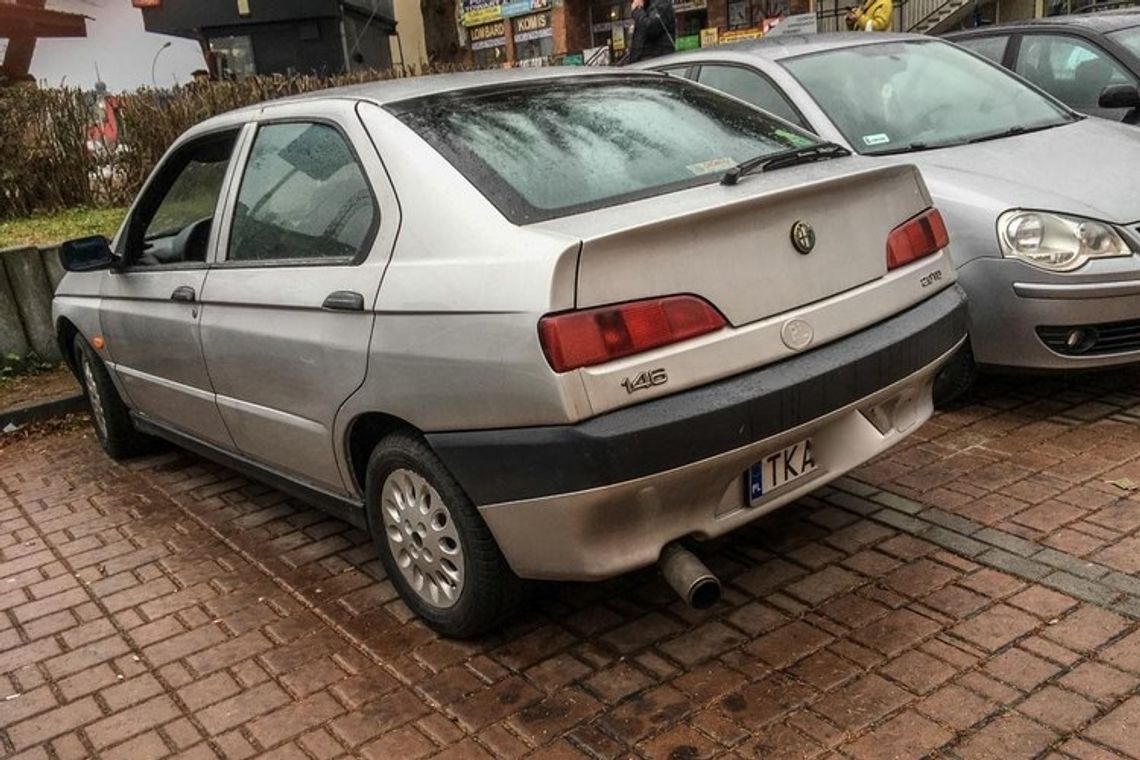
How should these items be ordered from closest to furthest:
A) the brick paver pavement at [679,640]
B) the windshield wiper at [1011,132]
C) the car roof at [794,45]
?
the brick paver pavement at [679,640] < the windshield wiper at [1011,132] < the car roof at [794,45]

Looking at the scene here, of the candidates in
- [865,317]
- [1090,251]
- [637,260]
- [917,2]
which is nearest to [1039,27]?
[1090,251]

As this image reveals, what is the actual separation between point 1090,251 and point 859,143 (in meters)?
1.23

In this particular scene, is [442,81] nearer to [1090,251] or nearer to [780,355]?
[780,355]

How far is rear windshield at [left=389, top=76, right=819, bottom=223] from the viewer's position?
304 cm

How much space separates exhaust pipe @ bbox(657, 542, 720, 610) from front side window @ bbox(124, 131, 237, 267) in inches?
89.2

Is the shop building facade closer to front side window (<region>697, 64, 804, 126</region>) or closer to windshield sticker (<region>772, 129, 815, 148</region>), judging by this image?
front side window (<region>697, 64, 804, 126</region>)

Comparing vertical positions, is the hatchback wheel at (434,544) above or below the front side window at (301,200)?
below

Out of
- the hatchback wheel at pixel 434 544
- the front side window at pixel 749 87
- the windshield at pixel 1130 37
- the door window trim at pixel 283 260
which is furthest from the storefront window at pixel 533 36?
the hatchback wheel at pixel 434 544

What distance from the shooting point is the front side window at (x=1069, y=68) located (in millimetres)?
6566

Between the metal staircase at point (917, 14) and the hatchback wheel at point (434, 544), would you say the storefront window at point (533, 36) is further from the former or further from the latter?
the hatchback wheel at point (434, 544)

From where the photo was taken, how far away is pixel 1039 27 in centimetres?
689

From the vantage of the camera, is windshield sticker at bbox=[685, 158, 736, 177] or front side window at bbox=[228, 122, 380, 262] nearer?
windshield sticker at bbox=[685, 158, 736, 177]

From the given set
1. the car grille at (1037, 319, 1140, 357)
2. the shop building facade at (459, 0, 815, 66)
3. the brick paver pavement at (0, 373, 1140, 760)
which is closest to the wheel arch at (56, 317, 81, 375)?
the brick paver pavement at (0, 373, 1140, 760)

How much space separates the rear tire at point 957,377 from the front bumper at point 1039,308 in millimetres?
52
